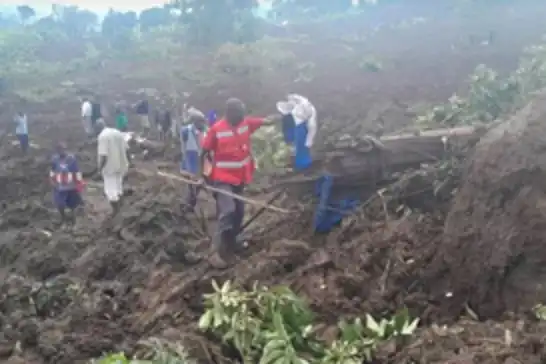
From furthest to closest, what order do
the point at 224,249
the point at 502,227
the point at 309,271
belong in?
the point at 224,249, the point at 309,271, the point at 502,227

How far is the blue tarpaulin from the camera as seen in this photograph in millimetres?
8031

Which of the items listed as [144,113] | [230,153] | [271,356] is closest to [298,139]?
[230,153]

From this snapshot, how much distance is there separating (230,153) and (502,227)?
3272 mm

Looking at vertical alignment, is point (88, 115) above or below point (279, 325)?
below

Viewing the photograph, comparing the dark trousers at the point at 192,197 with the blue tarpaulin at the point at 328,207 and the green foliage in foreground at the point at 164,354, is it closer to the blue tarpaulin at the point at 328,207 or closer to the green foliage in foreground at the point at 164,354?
the blue tarpaulin at the point at 328,207

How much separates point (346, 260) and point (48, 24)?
54.0 meters

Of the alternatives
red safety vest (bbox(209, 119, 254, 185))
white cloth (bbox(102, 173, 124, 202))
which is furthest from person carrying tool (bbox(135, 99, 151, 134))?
red safety vest (bbox(209, 119, 254, 185))

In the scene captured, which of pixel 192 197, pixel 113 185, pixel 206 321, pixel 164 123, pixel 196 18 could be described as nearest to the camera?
pixel 206 321

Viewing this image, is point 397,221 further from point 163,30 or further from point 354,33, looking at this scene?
point 163,30

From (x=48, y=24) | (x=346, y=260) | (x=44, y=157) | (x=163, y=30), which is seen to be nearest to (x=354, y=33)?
(x=163, y=30)

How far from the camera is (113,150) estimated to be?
36.6ft

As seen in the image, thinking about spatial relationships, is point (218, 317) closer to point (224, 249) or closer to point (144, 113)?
point (224, 249)

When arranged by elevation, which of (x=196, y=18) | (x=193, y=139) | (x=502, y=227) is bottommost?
(x=196, y=18)

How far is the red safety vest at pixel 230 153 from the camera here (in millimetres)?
8180
